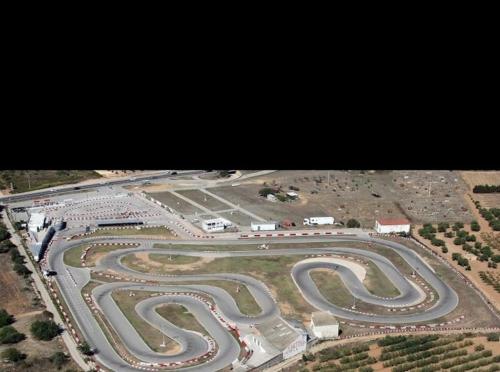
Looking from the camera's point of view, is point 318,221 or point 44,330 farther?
point 318,221

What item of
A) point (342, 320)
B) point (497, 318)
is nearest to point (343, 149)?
point (342, 320)

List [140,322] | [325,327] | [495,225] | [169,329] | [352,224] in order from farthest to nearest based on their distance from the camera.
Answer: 1. [495,225]
2. [352,224]
3. [140,322]
4. [169,329]
5. [325,327]

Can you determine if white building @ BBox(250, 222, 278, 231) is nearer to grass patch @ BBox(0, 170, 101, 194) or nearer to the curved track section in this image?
the curved track section

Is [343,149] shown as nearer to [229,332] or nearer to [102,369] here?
[102,369]

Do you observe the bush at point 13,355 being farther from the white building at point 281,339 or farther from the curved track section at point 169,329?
the white building at point 281,339

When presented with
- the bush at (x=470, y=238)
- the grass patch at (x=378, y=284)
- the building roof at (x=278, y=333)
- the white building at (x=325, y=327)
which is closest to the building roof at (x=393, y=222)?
the bush at (x=470, y=238)

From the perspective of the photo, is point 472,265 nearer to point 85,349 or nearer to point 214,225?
point 214,225

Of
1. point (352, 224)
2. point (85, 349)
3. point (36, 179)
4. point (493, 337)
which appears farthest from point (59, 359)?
point (36, 179)

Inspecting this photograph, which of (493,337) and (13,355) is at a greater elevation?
(13,355)
